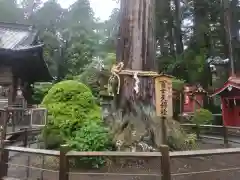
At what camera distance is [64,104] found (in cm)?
735

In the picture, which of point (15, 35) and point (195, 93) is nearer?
point (15, 35)

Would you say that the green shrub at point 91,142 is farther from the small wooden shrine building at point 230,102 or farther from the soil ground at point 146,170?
the small wooden shrine building at point 230,102

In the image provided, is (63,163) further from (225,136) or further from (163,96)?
(225,136)

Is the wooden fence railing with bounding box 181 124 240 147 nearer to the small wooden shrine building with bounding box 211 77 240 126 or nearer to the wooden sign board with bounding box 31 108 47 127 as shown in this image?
the small wooden shrine building with bounding box 211 77 240 126

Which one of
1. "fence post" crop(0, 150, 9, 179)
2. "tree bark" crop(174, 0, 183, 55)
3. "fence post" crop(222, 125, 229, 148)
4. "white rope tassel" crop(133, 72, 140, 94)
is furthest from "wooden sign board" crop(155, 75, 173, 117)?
"tree bark" crop(174, 0, 183, 55)

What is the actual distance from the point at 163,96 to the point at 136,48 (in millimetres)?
2169

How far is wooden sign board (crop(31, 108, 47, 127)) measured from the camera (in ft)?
22.9

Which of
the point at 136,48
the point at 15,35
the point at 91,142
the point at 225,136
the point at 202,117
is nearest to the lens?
the point at 91,142

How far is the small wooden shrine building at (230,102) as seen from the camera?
1468 cm

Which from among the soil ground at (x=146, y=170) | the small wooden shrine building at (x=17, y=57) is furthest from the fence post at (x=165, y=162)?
the small wooden shrine building at (x=17, y=57)

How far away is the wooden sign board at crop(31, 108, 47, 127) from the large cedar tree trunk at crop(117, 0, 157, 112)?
2.07 m

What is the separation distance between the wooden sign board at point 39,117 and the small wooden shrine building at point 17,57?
3.72 metres

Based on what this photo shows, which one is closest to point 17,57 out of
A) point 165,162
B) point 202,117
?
point 165,162

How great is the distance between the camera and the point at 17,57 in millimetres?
10859
